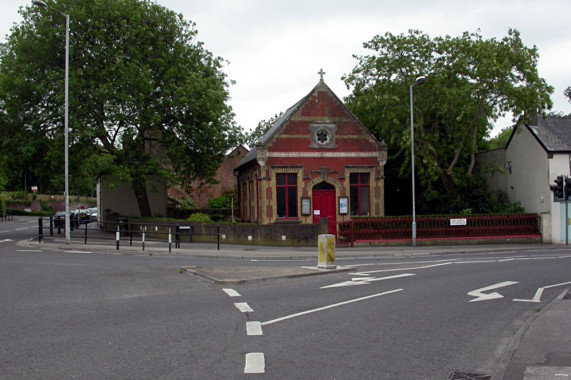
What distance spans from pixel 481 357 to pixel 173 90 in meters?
28.3

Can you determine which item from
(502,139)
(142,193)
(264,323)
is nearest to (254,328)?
(264,323)

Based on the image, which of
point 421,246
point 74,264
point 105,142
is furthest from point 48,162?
point 421,246

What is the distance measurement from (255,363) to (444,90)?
27181 millimetres

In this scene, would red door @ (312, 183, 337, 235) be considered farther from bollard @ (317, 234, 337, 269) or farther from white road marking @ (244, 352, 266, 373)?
white road marking @ (244, 352, 266, 373)

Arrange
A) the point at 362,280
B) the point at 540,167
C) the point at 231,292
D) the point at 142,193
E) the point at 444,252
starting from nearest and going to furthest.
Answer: the point at 231,292
the point at 362,280
the point at 444,252
the point at 540,167
the point at 142,193

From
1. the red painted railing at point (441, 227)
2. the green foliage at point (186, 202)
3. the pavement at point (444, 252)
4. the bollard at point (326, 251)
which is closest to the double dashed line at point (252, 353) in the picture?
the pavement at point (444, 252)

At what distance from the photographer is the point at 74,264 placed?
18812mm

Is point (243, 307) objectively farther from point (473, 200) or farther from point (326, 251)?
point (473, 200)

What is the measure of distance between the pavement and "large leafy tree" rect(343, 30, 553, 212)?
22.4 feet

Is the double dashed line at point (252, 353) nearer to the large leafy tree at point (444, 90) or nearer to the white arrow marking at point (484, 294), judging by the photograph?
the white arrow marking at point (484, 294)

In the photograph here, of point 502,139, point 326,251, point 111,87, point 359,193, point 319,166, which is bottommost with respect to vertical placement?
point 326,251

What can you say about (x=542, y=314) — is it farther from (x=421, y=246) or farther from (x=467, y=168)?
(x=467, y=168)

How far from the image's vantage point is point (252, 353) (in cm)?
737

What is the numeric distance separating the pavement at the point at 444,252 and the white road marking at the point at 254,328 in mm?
3448
